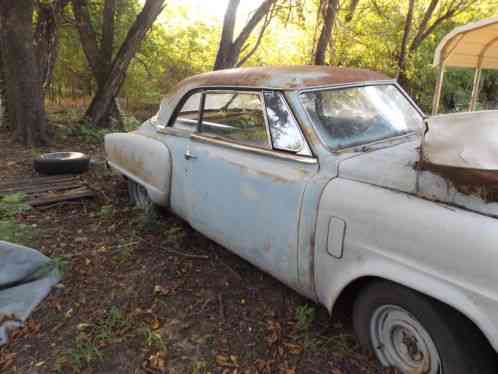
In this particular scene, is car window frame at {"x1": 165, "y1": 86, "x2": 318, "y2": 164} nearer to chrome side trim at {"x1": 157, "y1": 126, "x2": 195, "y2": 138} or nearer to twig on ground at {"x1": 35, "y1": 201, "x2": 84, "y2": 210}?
chrome side trim at {"x1": 157, "y1": 126, "x2": 195, "y2": 138}

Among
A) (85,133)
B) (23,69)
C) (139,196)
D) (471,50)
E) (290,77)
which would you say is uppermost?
(471,50)

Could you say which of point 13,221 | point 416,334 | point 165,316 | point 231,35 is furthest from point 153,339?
point 231,35

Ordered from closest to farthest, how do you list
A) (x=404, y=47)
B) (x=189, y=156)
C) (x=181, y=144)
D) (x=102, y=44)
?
(x=189, y=156), (x=181, y=144), (x=102, y=44), (x=404, y=47)

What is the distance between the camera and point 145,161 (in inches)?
149

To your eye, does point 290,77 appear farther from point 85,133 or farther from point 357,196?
point 85,133

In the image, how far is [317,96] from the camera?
9.03 ft

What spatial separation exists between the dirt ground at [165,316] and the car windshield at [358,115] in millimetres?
1164

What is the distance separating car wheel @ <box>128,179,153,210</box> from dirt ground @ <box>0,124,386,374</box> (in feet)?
0.63

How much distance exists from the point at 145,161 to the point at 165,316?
1.55 meters

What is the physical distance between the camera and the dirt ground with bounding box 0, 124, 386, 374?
240cm

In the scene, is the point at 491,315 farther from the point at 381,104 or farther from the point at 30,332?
the point at 30,332

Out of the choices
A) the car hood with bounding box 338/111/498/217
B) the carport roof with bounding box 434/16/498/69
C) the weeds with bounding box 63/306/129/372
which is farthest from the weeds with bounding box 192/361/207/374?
the carport roof with bounding box 434/16/498/69

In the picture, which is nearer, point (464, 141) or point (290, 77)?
point (464, 141)

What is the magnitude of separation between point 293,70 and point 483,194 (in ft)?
5.53
